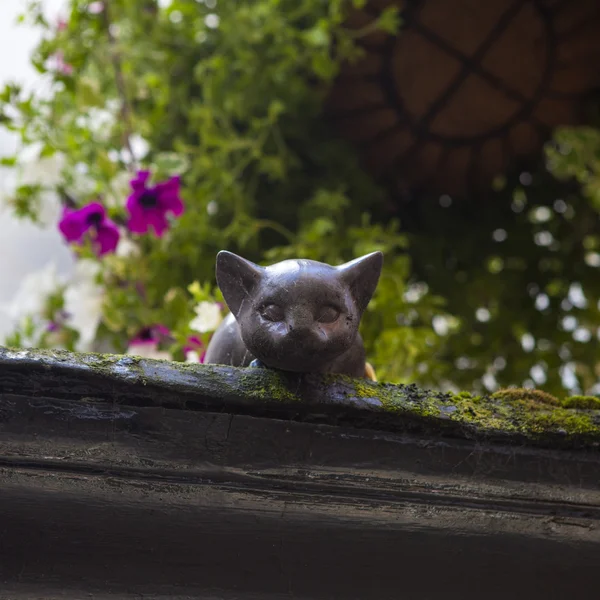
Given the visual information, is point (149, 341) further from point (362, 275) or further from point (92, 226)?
point (362, 275)

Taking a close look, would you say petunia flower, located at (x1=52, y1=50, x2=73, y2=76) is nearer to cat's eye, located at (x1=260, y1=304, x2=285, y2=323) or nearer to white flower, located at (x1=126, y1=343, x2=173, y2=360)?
white flower, located at (x1=126, y1=343, x2=173, y2=360)

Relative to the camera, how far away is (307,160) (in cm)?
133

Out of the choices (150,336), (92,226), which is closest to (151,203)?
(92,226)

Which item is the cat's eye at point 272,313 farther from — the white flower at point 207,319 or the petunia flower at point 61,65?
the petunia flower at point 61,65

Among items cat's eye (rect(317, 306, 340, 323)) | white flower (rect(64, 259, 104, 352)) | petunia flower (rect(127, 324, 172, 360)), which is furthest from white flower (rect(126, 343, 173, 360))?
cat's eye (rect(317, 306, 340, 323))

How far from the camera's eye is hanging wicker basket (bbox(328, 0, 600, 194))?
115 centimetres

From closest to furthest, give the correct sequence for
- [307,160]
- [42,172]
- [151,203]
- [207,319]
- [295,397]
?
1. [295,397]
2. [207,319]
3. [151,203]
4. [42,172]
5. [307,160]

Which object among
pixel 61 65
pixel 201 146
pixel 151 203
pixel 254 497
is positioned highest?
pixel 61 65

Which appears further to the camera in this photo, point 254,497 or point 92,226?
point 92,226

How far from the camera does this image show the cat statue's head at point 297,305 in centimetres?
50

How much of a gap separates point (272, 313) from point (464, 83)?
2.73ft

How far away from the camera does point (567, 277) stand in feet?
4.68

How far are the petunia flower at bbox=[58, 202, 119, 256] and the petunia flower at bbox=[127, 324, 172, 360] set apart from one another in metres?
0.13

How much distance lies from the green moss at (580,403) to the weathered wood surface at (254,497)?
2.2 inches
